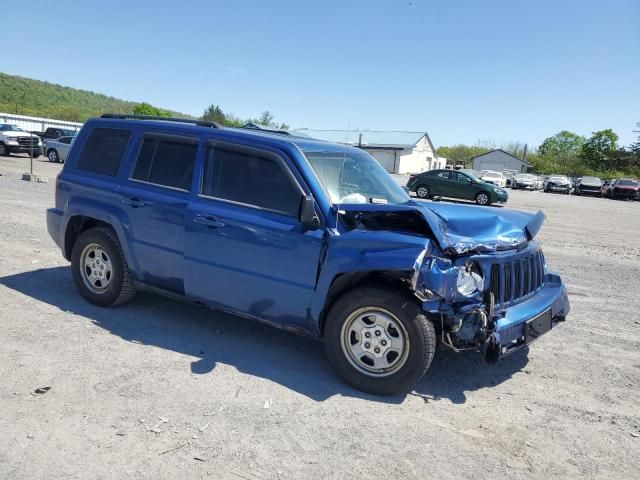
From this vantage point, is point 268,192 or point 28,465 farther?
point 268,192

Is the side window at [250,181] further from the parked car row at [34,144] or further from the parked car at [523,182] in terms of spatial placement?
the parked car at [523,182]

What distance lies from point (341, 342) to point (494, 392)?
1.30 m

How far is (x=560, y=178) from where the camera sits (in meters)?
41.7

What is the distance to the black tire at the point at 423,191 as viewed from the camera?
24.8m

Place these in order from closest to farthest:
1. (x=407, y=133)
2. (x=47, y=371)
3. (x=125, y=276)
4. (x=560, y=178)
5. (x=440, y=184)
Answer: (x=47, y=371), (x=125, y=276), (x=440, y=184), (x=560, y=178), (x=407, y=133)

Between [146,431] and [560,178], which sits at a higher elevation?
[560,178]

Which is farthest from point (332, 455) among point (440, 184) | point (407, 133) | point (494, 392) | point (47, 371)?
point (407, 133)

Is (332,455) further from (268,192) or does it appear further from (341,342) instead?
(268,192)

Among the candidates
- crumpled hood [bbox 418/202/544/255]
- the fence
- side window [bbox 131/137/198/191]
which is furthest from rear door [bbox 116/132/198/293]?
the fence

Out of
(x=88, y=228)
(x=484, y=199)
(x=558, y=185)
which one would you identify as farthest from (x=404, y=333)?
(x=558, y=185)

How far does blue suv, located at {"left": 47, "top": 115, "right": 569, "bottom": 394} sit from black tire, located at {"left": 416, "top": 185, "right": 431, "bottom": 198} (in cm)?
2000

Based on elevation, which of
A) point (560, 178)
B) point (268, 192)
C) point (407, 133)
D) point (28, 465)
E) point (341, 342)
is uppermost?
point (407, 133)

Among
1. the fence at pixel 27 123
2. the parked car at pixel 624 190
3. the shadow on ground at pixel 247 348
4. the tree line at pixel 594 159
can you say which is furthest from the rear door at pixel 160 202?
the tree line at pixel 594 159

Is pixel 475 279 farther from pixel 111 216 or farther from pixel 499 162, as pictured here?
pixel 499 162
